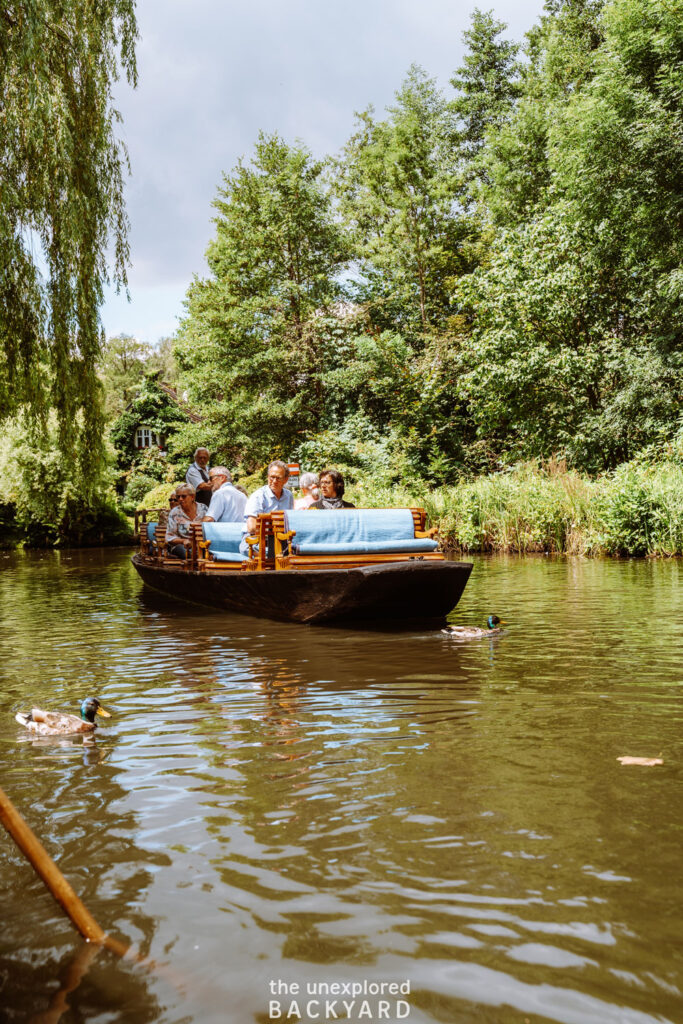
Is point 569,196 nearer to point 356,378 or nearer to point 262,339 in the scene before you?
point 356,378

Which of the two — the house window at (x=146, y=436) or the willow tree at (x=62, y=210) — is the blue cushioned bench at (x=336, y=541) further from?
the house window at (x=146, y=436)

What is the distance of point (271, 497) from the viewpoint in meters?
9.11

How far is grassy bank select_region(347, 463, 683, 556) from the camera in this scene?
50.3 feet

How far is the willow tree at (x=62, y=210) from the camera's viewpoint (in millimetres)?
9617

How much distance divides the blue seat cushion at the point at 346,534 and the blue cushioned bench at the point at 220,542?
1848 millimetres

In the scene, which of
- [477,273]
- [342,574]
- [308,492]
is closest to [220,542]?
[308,492]

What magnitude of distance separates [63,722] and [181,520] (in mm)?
7469

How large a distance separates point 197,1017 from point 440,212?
102 ft

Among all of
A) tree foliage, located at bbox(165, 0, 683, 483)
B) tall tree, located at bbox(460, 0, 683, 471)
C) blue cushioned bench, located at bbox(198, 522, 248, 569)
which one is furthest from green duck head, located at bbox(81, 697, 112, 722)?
tall tree, located at bbox(460, 0, 683, 471)

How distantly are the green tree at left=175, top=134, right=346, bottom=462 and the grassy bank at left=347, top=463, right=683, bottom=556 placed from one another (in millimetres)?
9579

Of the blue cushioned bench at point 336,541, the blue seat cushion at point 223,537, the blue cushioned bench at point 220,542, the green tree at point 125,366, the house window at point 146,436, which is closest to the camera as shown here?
the blue cushioned bench at point 336,541

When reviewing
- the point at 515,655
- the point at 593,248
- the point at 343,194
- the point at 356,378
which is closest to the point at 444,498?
the point at 593,248

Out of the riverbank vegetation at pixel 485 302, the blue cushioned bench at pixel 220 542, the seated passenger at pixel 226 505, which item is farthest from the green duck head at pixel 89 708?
the riverbank vegetation at pixel 485 302

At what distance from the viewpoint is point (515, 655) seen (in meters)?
6.57
